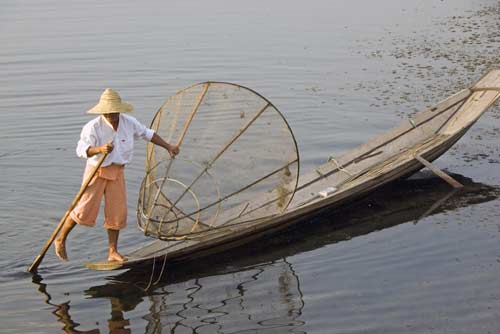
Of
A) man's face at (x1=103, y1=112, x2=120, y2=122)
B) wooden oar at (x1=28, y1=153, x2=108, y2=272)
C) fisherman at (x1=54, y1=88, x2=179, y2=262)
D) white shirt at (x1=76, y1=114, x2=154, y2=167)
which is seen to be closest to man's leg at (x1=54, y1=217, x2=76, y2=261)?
fisherman at (x1=54, y1=88, x2=179, y2=262)

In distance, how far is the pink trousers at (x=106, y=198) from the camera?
19.9 feet

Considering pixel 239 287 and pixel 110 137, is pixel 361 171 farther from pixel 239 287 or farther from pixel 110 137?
pixel 110 137

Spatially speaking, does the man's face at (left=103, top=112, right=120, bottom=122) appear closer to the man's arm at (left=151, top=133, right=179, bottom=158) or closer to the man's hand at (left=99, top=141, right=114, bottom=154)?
the man's hand at (left=99, top=141, right=114, bottom=154)

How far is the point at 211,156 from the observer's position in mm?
6641

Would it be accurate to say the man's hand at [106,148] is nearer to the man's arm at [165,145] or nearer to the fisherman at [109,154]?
the fisherman at [109,154]

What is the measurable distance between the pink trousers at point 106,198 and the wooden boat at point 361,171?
0.32 m

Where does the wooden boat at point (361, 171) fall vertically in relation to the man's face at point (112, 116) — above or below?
below

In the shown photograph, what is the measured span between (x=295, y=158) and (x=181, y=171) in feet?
3.07

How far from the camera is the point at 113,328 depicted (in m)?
5.68

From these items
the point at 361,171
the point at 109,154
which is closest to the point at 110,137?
the point at 109,154

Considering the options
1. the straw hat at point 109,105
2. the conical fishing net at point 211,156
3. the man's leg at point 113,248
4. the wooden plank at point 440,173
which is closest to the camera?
the straw hat at point 109,105

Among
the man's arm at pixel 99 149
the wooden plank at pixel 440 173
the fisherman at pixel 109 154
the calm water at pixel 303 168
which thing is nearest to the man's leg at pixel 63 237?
the fisherman at pixel 109 154

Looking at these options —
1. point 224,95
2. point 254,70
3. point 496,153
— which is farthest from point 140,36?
point 224,95

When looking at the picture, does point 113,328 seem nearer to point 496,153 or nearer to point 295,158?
point 295,158
